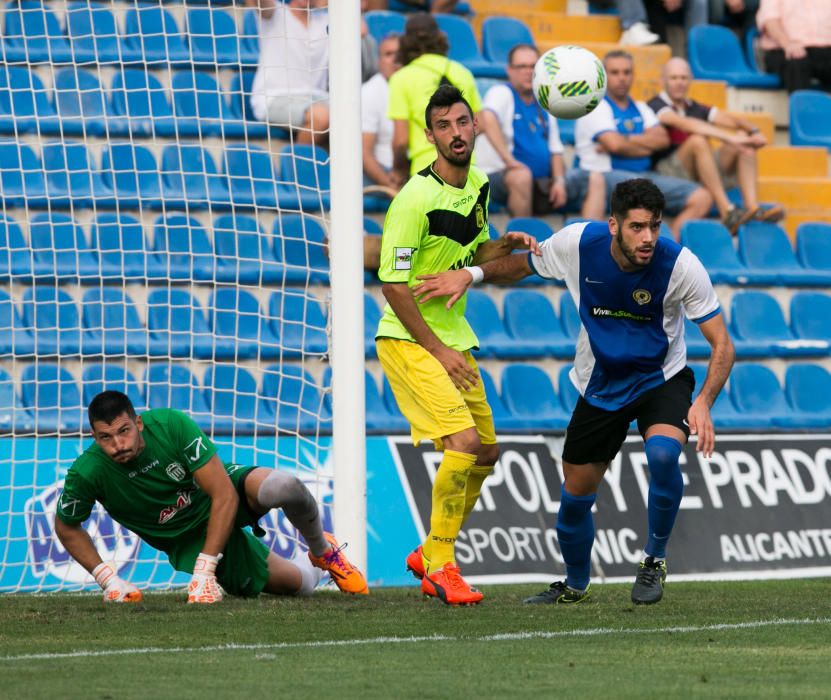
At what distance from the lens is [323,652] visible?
527 cm

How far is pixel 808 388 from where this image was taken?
1153cm

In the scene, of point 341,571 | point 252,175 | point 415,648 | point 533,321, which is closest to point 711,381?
point 415,648

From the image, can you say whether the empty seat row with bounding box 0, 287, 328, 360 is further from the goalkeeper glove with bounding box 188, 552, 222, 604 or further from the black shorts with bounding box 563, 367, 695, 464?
the black shorts with bounding box 563, 367, 695, 464

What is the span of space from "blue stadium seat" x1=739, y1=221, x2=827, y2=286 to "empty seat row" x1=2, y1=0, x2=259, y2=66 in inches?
165

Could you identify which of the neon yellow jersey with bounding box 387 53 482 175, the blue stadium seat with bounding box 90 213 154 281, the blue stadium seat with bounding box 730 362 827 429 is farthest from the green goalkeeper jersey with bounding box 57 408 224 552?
the blue stadium seat with bounding box 730 362 827 429

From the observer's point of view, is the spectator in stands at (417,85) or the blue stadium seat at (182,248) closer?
the blue stadium seat at (182,248)

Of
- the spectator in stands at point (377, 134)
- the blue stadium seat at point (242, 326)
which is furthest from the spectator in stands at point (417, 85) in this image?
the blue stadium seat at point (242, 326)

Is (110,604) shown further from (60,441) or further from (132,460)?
(60,441)

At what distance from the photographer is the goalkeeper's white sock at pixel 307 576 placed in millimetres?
7750

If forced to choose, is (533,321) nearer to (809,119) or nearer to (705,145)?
(705,145)

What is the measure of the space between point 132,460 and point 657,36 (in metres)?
8.63

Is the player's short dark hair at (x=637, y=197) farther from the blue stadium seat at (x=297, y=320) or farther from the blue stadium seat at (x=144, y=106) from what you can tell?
the blue stadium seat at (x=144, y=106)

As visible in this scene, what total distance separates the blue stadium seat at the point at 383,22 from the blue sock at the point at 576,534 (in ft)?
20.8

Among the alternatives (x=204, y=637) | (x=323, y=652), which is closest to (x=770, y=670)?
(x=323, y=652)
